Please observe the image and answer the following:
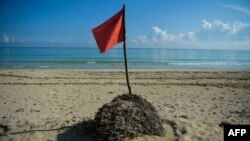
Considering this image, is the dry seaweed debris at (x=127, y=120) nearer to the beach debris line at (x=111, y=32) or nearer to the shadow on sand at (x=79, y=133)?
the shadow on sand at (x=79, y=133)

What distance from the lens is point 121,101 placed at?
6.06 meters

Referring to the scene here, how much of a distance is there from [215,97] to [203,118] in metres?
3.54

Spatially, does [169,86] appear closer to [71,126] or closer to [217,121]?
[217,121]

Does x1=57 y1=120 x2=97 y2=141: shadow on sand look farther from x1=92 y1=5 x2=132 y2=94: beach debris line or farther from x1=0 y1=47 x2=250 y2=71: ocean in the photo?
x1=0 y1=47 x2=250 y2=71: ocean

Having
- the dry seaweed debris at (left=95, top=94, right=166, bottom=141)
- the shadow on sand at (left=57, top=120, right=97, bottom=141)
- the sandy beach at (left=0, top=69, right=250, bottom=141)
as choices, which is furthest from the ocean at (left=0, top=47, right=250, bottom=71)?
the dry seaweed debris at (left=95, top=94, right=166, bottom=141)

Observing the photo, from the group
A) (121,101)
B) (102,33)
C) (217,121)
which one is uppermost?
(102,33)

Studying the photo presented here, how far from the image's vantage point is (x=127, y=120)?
5.52 m

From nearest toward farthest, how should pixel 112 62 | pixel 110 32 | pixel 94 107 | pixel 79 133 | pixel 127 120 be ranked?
1. pixel 127 120
2. pixel 110 32
3. pixel 79 133
4. pixel 94 107
5. pixel 112 62

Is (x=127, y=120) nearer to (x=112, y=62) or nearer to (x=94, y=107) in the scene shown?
(x=94, y=107)

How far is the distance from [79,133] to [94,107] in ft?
9.93

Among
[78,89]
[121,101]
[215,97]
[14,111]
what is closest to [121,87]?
[78,89]

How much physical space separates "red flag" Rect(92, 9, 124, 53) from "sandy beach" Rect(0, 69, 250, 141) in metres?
2.29

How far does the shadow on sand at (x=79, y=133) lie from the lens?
19.3 ft

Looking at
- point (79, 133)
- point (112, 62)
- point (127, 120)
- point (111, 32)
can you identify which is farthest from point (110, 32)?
point (112, 62)
